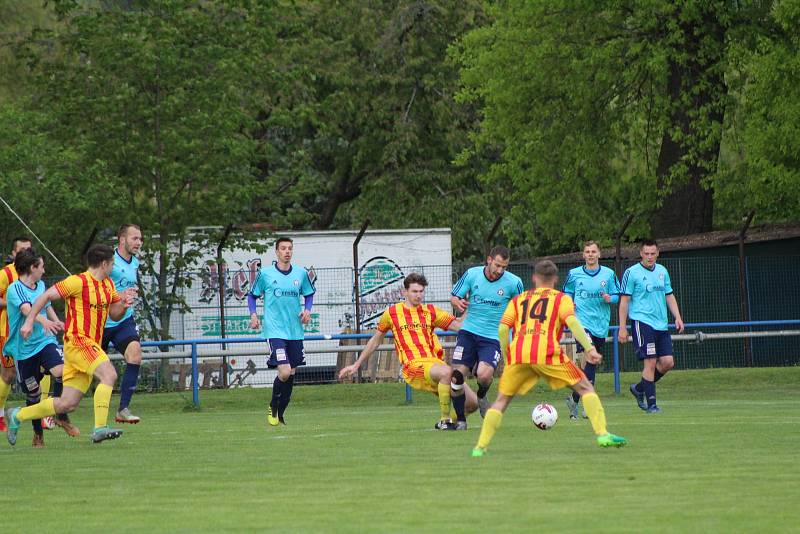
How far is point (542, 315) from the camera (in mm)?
12281

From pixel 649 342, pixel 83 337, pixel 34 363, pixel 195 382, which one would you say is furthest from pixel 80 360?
pixel 195 382

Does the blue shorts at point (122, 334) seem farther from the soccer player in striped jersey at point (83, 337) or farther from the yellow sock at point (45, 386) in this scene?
the soccer player in striped jersey at point (83, 337)

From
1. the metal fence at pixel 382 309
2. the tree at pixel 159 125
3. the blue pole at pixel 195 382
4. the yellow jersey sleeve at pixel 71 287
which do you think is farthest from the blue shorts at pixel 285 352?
the tree at pixel 159 125

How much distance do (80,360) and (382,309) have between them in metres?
16.7

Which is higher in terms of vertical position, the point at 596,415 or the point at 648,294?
the point at 648,294

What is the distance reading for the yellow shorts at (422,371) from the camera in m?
15.8

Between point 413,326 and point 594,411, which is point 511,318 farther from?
point 413,326

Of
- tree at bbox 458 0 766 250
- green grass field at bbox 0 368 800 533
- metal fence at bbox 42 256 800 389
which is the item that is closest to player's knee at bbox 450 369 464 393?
green grass field at bbox 0 368 800 533

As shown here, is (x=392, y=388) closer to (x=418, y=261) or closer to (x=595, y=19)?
(x=418, y=261)

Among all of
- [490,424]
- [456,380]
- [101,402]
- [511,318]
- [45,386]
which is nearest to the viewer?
[490,424]

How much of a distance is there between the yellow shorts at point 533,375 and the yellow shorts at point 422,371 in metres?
3.34

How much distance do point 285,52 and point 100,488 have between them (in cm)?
3136

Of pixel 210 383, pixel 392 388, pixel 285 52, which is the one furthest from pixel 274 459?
pixel 285 52

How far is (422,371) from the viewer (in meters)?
15.8
